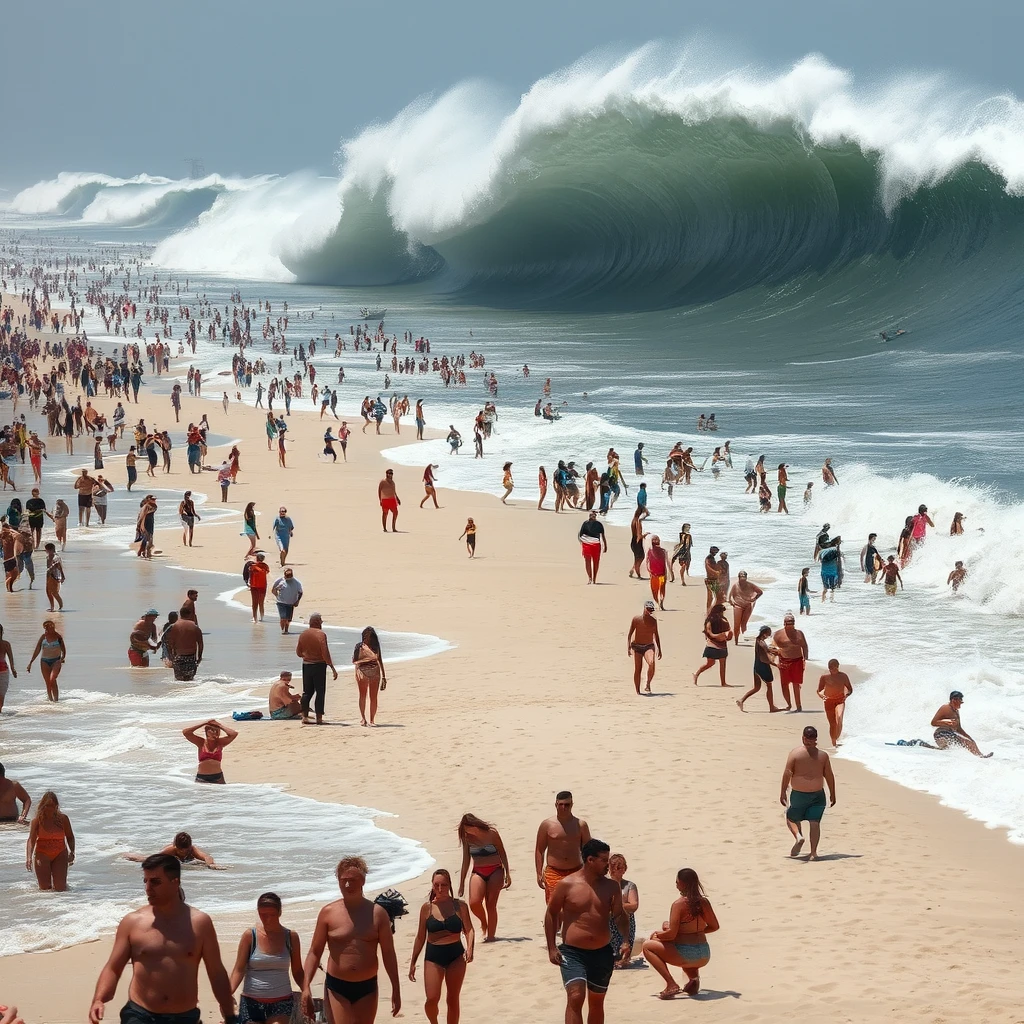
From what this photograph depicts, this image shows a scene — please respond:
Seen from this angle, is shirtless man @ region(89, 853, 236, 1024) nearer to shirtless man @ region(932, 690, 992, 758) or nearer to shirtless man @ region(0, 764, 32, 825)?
shirtless man @ region(0, 764, 32, 825)

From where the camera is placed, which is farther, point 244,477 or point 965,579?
point 244,477

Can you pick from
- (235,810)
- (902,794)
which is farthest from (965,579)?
(235,810)

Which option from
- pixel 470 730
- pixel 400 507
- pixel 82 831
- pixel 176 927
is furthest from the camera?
pixel 400 507

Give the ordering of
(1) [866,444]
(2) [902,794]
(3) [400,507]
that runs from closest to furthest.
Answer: (2) [902,794]
(3) [400,507]
(1) [866,444]

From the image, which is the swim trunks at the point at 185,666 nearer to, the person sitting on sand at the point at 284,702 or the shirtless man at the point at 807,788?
the person sitting on sand at the point at 284,702

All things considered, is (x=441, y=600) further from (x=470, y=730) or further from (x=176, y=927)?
(x=176, y=927)

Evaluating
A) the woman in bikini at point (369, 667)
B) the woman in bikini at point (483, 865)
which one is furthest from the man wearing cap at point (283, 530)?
the woman in bikini at point (483, 865)

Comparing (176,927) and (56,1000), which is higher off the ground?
(176,927)
